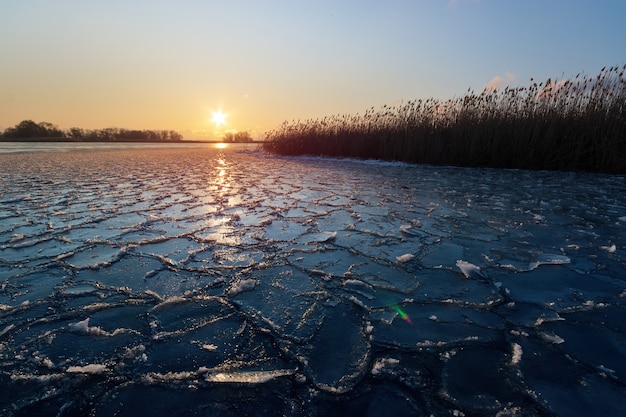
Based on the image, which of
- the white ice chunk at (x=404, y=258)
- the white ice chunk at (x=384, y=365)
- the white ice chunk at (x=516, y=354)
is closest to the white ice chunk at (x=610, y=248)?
the white ice chunk at (x=404, y=258)

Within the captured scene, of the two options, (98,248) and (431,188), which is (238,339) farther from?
(431,188)

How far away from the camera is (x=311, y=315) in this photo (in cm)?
146

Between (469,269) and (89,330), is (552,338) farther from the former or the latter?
(89,330)

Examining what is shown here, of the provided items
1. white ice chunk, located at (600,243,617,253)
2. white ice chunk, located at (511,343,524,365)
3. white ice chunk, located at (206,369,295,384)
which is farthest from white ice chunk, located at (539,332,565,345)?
white ice chunk, located at (600,243,617,253)

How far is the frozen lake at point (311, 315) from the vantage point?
99 centimetres

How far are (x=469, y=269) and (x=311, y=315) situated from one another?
113cm

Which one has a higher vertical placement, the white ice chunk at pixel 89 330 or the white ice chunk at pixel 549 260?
the white ice chunk at pixel 549 260

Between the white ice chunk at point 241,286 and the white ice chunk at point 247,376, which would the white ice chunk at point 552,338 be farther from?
the white ice chunk at point 241,286

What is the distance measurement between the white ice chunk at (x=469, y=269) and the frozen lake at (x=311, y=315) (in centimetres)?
1

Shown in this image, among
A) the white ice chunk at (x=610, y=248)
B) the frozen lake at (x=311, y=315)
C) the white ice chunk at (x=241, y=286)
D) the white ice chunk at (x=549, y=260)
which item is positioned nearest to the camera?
the frozen lake at (x=311, y=315)

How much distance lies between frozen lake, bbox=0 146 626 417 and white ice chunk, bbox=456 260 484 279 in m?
0.01

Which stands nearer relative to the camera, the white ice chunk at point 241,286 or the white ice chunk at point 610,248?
the white ice chunk at point 241,286

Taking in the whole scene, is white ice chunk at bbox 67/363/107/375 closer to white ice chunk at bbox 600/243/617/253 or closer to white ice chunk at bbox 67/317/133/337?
white ice chunk at bbox 67/317/133/337

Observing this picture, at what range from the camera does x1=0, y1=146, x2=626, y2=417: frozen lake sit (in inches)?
39.2
